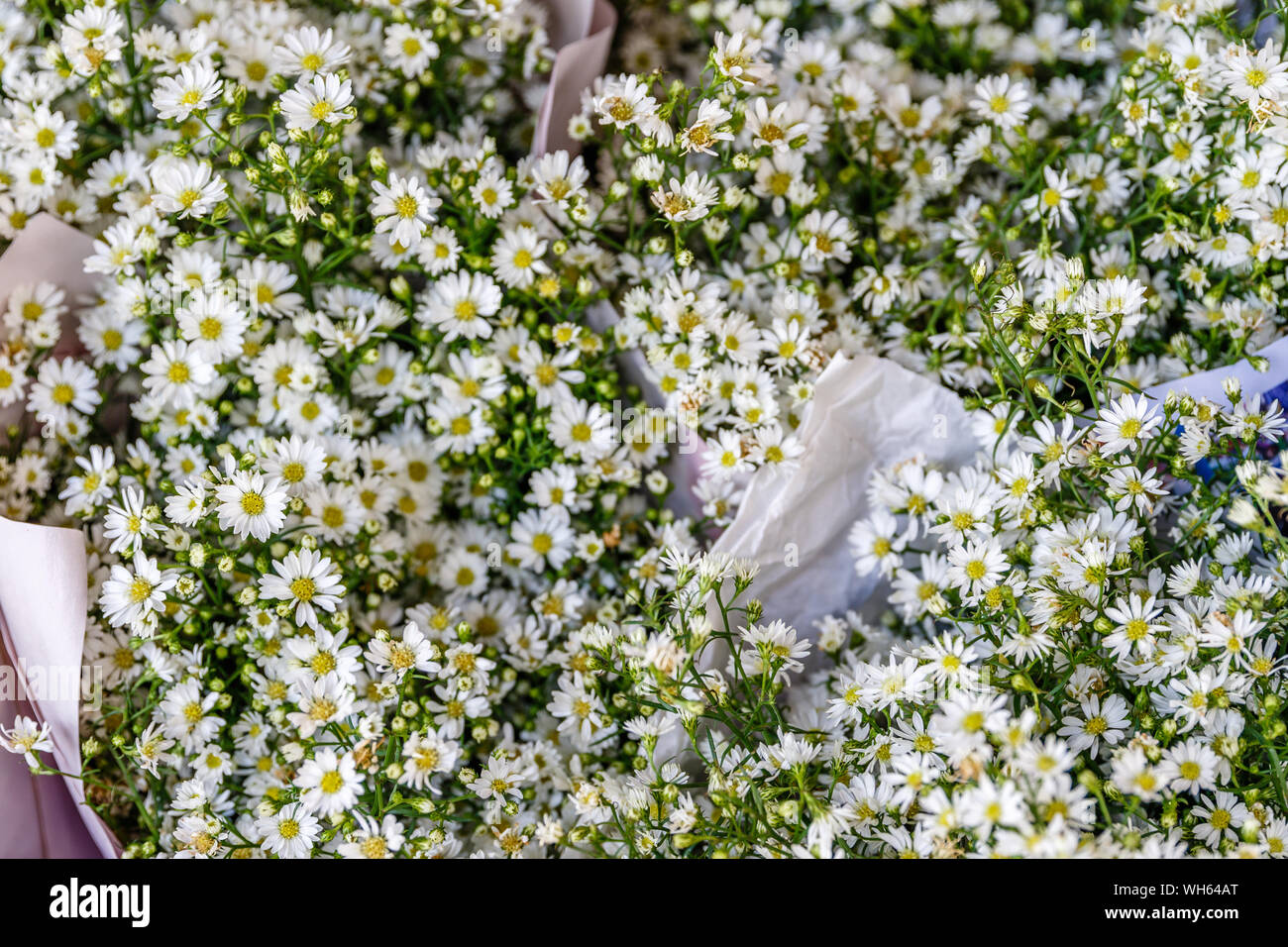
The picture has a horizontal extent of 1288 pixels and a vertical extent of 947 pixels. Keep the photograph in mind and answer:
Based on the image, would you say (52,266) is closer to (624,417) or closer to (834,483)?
(624,417)

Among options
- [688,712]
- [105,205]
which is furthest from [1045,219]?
[105,205]

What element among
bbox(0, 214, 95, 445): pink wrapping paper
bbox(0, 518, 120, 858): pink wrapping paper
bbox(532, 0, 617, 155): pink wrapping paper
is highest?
bbox(532, 0, 617, 155): pink wrapping paper

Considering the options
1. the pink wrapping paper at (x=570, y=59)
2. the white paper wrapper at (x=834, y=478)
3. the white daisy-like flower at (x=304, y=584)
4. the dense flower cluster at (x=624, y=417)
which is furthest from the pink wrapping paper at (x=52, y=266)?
the white paper wrapper at (x=834, y=478)

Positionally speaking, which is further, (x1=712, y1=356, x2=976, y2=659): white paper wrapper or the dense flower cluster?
(x1=712, y1=356, x2=976, y2=659): white paper wrapper

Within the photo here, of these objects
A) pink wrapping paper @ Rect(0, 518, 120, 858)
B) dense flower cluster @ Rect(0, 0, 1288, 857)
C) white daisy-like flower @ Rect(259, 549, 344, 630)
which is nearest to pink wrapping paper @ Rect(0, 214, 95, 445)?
dense flower cluster @ Rect(0, 0, 1288, 857)

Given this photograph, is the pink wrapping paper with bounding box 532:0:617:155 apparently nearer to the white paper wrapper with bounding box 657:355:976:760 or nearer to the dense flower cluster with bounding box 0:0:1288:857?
the dense flower cluster with bounding box 0:0:1288:857

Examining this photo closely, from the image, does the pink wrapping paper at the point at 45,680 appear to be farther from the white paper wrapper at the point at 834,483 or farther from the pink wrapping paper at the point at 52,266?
the white paper wrapper at the point at 834,483

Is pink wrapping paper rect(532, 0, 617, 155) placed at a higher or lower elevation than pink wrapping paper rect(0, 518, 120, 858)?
higher

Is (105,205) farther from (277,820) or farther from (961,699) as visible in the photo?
(961,699)
